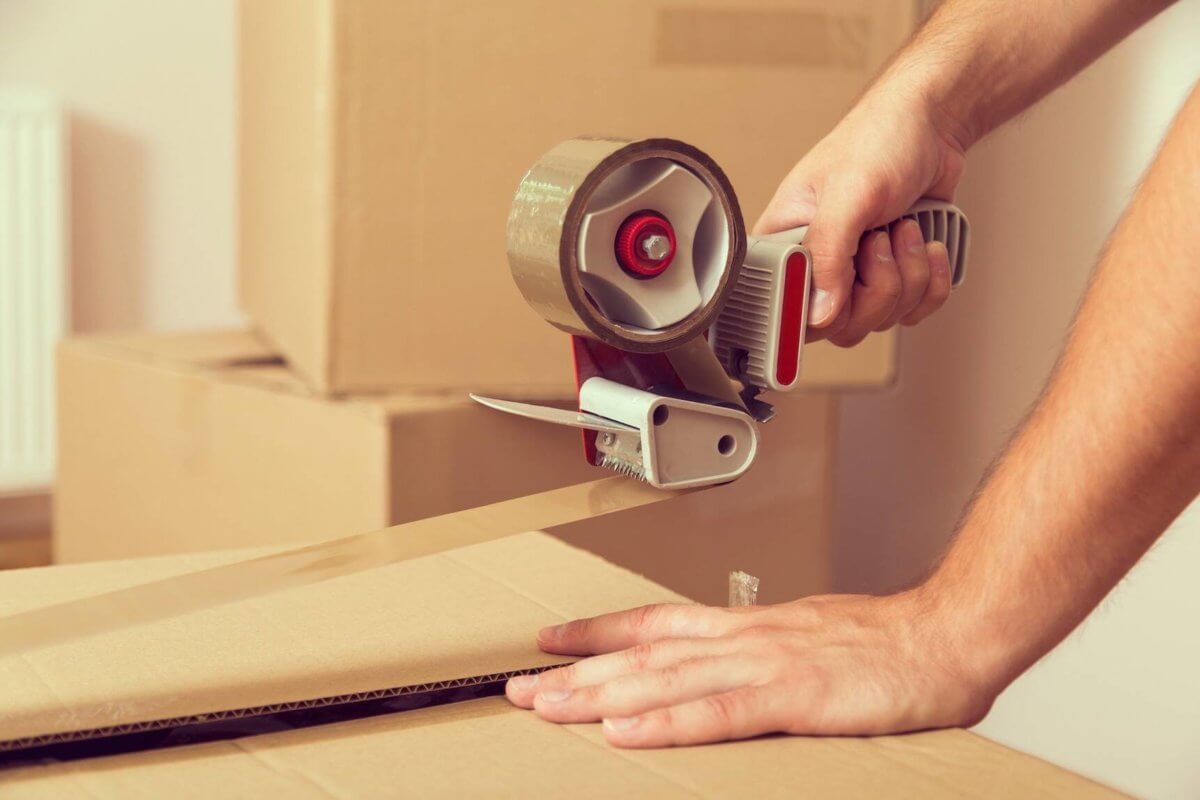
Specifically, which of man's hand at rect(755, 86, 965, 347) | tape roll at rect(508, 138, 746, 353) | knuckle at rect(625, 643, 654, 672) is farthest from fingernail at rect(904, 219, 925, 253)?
knuckle at rect(625, 643, 654, 672)

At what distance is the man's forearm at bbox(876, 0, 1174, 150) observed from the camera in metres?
0.92

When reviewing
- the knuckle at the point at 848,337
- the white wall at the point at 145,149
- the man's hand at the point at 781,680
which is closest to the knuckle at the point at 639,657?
the man's hand at the point at 781,680

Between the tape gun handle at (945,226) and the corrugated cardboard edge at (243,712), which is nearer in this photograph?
the corrugated cardboard edge at (243,712)

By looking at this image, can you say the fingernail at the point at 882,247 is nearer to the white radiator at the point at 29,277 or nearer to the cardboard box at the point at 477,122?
the cardboard box at the point at 477,122

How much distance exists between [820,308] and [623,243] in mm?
157

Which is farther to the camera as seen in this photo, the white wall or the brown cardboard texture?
the white wall

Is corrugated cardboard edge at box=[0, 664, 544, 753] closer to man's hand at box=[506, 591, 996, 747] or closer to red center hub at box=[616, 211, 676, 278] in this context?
man's hand at box=[506, 591, 996, 747]

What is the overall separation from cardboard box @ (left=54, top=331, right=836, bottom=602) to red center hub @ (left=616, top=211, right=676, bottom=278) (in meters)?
0.46

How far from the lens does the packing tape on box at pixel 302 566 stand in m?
0.64

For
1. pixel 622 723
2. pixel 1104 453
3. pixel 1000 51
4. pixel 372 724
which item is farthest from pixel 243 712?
pixel 1000 51

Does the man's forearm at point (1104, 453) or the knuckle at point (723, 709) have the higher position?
the man's forearm at point (1104, 453)

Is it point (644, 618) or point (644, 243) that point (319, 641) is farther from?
point (644, 243)

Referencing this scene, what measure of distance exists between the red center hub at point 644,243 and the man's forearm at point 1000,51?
0.30 meters

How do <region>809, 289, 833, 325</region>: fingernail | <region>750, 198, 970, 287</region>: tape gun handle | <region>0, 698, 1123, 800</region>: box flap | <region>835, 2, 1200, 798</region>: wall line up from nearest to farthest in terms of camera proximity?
<region>0, 698, 1123, 800</region>: box flap < <region>809, 289, 833, 325</region>: fingernail < <region>750, 198, 970, 287</region>: tape gun handle < <region>835, 2, 1200, 798</region>: wall
